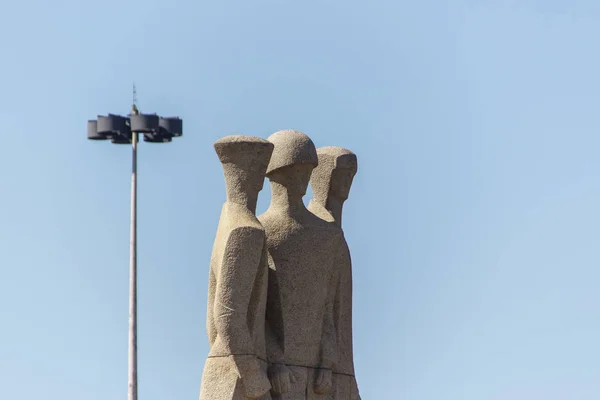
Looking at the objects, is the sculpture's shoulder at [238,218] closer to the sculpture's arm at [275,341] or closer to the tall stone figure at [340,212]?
the sculpture's arm at [275,341]

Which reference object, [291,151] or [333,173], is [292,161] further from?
[333,173]

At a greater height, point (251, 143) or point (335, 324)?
point (251, 143)

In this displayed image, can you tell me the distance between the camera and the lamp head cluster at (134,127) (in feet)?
151

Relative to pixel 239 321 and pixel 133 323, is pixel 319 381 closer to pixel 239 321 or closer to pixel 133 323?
pixel 239 321

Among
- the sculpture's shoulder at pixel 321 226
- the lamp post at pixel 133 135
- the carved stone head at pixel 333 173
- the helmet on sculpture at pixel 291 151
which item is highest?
the helmet on sculpture at pixel 291 151

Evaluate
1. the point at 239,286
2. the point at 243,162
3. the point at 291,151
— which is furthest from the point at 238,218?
the point at 291,151

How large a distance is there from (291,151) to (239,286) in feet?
6.15

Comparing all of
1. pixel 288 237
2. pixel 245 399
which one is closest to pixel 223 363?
pixel 245 399

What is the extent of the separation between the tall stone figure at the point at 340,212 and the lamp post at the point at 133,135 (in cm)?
2188

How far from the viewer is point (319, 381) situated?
22391 mm

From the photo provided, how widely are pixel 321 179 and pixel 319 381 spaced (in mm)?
2896

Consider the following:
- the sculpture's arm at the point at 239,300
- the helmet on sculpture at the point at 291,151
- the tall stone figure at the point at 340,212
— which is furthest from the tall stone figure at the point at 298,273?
the sculpture's arm at the point at 239,300

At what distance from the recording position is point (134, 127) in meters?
46.6

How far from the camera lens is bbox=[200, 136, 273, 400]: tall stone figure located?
2138cm
